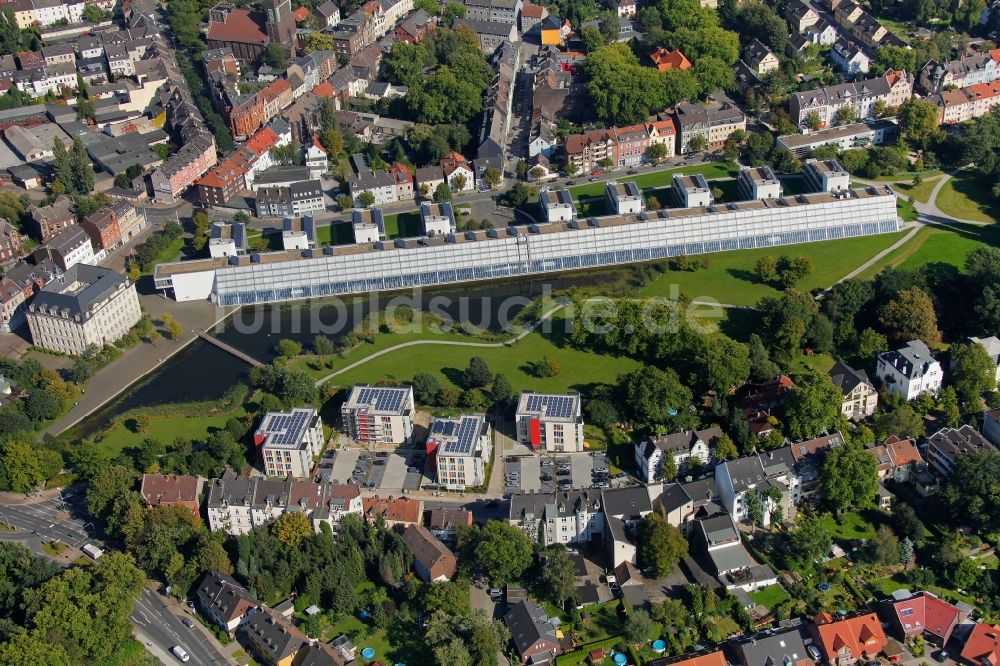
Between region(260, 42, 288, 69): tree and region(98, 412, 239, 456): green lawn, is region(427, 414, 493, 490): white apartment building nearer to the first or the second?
region(98, 412, 239, 456): green lawn

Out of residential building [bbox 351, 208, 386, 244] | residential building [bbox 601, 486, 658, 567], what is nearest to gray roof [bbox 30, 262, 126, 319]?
residential building [bbox 351, 208, 386, 244]

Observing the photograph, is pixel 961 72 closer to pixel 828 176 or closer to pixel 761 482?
pixel 828 176

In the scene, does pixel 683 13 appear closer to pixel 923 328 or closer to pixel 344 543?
pixel 923 328

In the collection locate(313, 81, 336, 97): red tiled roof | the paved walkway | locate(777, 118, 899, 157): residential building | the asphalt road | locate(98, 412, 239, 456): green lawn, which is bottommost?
the asphalt road

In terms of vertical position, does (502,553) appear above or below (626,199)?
below

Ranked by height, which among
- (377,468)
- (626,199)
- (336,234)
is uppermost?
(626,199)

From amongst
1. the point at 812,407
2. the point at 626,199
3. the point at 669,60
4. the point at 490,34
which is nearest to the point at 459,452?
the point at 812,407

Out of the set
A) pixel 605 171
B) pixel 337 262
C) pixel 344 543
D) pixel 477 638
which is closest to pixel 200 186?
pixel 337 262
